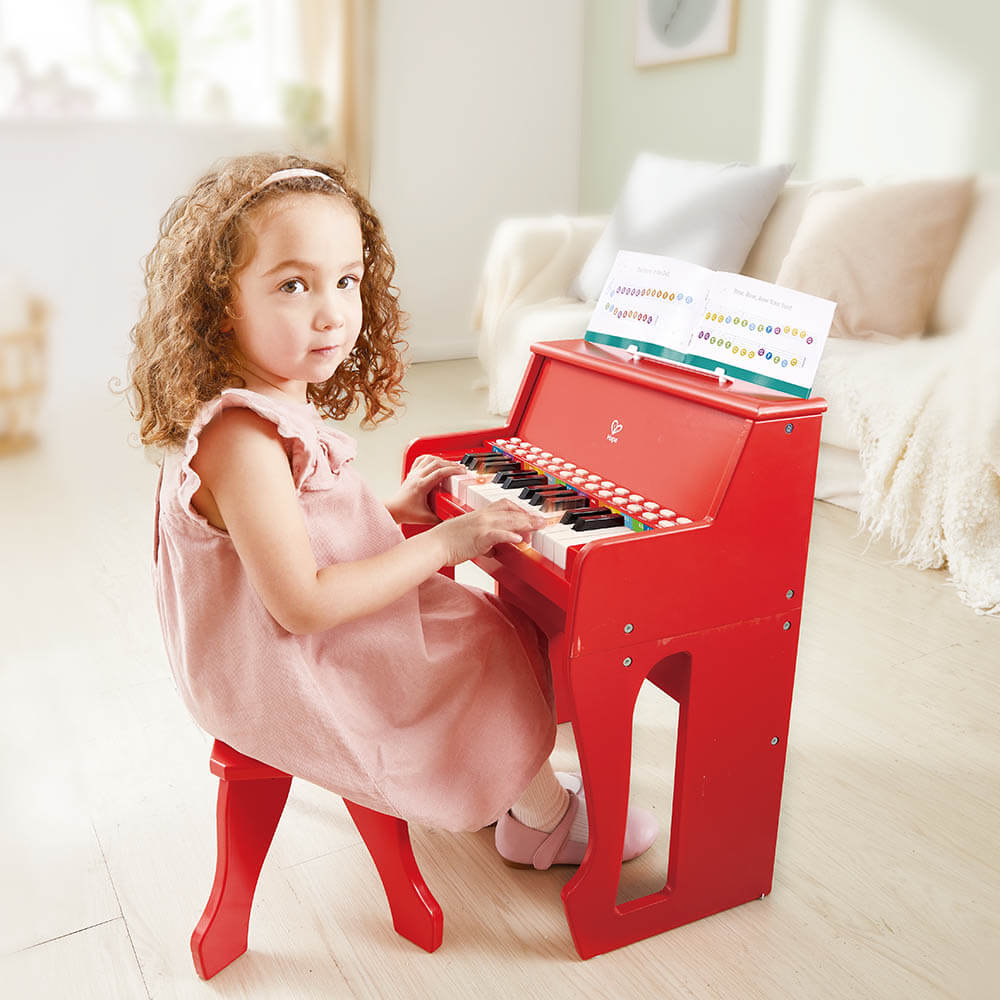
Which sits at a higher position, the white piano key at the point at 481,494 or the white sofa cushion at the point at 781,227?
the white sofa cushion at the point at 781,227

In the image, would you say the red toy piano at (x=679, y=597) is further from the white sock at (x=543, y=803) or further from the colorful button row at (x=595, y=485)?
the white sock at (x=543, y=803)

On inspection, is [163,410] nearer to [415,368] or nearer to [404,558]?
[404,558]

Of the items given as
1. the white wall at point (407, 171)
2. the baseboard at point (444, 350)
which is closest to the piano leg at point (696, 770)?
the white wall at point (407, 171)

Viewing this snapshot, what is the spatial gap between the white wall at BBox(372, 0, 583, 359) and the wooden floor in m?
2.79

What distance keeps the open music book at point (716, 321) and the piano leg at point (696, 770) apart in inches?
11.5

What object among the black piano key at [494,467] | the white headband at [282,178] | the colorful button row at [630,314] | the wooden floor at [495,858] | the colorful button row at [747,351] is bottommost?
the wooden floor at [495,858]

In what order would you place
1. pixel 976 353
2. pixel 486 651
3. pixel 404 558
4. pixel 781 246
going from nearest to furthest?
pixel 404 558, pixel 486 651, pixel 976 353, pixel 781 246

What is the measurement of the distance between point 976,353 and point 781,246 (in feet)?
3.31

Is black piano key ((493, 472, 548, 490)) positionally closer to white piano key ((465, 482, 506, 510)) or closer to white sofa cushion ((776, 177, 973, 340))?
white piano key ((465, 482, 506, 510))

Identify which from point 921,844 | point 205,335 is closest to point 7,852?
point 205,335

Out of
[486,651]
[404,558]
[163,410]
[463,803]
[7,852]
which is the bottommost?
[7,852]

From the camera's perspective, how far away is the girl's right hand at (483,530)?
108 centimetres

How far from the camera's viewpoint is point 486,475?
1.29 m

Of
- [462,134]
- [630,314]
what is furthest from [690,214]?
[630,314]
